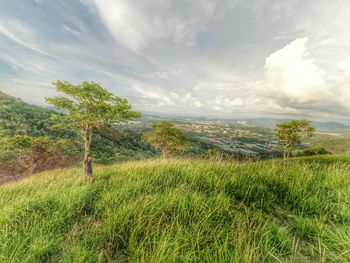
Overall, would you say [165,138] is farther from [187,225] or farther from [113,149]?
Result: [187,225]

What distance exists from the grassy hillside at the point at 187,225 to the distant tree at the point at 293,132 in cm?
3993

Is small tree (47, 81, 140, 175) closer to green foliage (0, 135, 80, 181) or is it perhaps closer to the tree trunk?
the tree trunk

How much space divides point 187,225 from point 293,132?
43.5 meters

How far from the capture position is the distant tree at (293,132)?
35.7 meters

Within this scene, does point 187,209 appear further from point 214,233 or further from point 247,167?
point 247,167

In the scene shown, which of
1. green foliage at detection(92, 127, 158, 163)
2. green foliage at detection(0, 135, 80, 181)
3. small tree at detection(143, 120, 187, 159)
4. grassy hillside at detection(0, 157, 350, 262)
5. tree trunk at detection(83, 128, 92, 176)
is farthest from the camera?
green foliage at detection(92, 127, 158, 163)

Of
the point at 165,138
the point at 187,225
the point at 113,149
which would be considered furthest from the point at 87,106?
the point at 113,149

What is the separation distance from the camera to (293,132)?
36.7m

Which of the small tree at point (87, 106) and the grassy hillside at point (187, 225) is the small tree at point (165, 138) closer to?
the small tree at point (87, 106)

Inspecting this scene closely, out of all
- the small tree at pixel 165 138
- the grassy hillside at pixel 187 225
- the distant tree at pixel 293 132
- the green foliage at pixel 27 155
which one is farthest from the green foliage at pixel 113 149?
the grassy hillside at pixel 187 225

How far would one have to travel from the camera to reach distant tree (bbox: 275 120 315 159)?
117ft

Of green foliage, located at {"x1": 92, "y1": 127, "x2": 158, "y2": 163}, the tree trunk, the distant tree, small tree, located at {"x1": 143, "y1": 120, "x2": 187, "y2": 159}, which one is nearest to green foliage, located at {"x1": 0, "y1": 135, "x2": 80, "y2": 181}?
small tree, located at {"x1": 143, "y1": 120, "x2": 187, "y2": 159}

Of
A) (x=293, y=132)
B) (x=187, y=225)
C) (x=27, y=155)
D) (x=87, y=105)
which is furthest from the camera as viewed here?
(x=293, y=132)

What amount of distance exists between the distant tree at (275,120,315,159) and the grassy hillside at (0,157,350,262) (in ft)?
131
